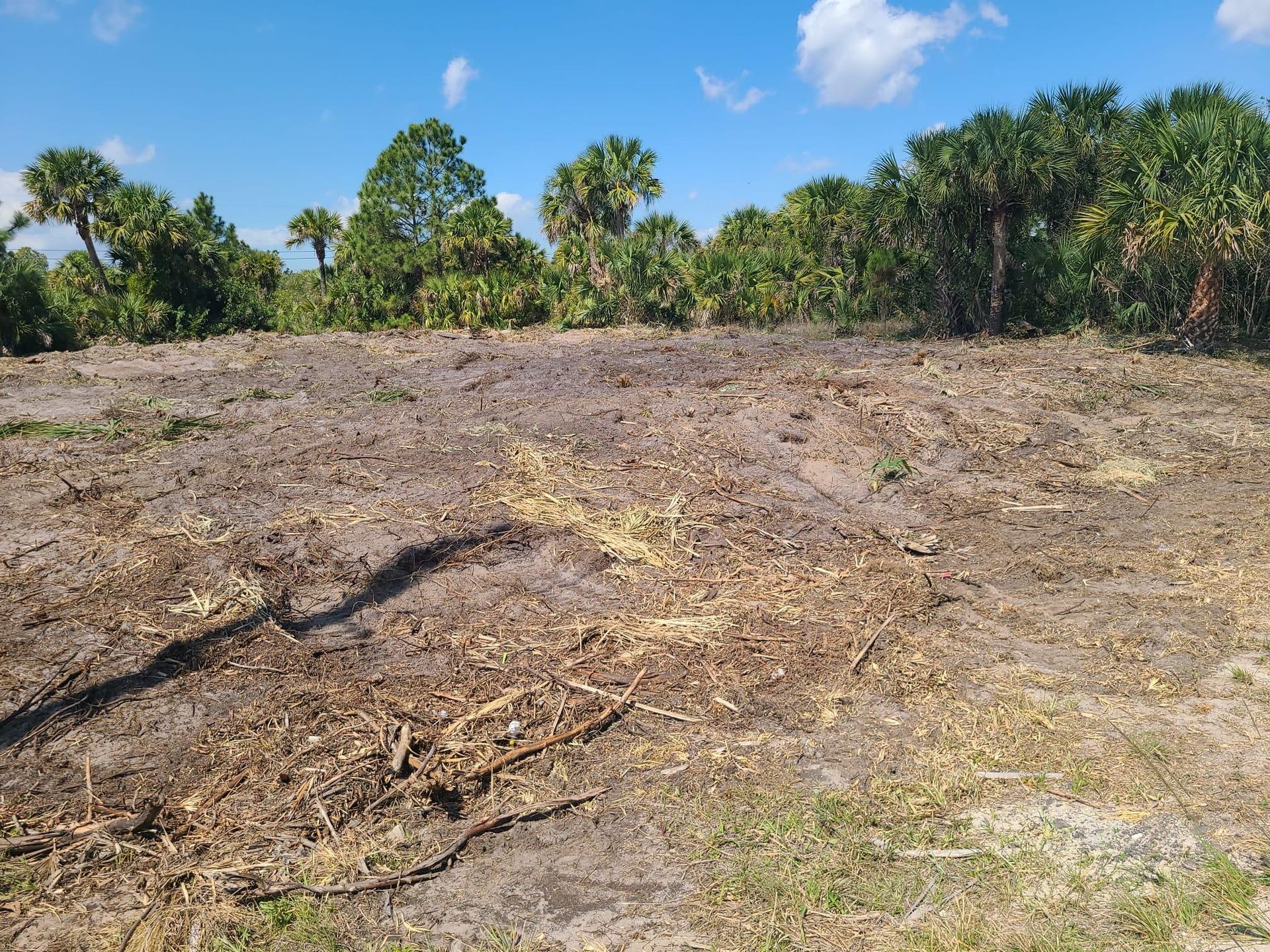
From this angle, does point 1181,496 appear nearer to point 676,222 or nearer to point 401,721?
point 401,721

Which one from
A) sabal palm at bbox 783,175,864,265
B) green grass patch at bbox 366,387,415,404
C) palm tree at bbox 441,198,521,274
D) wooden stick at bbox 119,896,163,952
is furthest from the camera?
palm tree at bbox 441,198,521,274

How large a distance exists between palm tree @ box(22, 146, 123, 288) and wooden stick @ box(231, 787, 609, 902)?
1023 inches

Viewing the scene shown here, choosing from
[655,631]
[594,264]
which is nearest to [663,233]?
[594,264]

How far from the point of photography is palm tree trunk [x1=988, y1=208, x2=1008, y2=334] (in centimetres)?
1673

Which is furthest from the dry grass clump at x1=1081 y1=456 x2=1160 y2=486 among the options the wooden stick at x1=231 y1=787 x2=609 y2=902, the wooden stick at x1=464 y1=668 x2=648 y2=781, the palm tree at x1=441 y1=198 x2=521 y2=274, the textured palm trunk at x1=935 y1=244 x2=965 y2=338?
the palm tree at x1=441 y1=198 x2=521 y2=274

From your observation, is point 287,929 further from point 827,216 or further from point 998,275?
point 827,216

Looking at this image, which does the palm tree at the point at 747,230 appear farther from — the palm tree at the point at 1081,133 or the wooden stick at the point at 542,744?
the wooden stick at the point at 542,744

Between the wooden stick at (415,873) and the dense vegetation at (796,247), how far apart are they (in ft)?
43.3

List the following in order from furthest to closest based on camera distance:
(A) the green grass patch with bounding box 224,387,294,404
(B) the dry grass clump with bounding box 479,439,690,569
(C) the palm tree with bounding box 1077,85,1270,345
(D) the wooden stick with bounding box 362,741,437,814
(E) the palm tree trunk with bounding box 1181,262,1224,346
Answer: (E) the palm tree trunk with bounding box 1181,262,1224,346 < (C) the palm tree with bounding box 1077,85,1270,345 < (A) the green grass patch with bounding box 224,387,294,404 < (B) the dry grass clump with bounding box 479,439,690,569 < (D) the wooden stick with bounding box 362,741,437,814

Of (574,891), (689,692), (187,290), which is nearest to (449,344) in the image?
(187,290)

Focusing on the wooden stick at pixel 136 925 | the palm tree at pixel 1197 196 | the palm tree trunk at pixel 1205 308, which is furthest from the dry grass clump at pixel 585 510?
the palm tree trunk at pixel 1205 308

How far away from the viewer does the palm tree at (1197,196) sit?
39.2 feet

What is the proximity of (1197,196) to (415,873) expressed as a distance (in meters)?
14.2

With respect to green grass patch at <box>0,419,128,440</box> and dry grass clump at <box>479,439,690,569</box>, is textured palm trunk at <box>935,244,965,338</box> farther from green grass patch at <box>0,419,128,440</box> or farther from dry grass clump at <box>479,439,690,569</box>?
green grass patch at <box>0,419,128,440</box>
